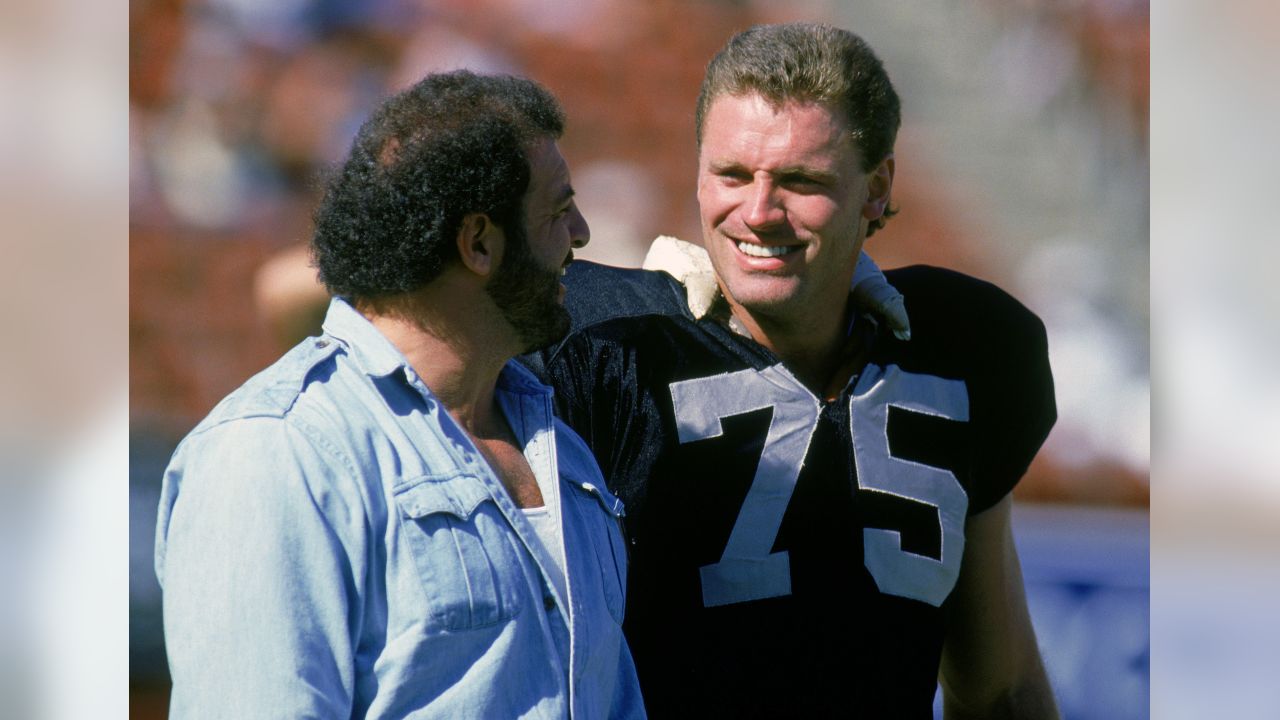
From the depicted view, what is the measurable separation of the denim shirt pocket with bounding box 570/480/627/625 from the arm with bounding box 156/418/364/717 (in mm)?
381

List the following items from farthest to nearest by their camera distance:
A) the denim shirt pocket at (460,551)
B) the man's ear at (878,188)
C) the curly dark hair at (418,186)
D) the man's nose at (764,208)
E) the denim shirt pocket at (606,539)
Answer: the man's ear at (878,188)
the man's nose at (764,208)
the denim shirt pocket at (606,539)
the curly dark hair at (418,186)
the denim shirt pocket at (460,551)

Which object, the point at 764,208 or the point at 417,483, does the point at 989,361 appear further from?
the point at 417,483

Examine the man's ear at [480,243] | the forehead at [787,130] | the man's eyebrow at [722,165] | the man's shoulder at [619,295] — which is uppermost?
the forehead at [787,130]

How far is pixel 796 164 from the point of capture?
202cm

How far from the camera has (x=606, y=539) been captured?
5.37 ft

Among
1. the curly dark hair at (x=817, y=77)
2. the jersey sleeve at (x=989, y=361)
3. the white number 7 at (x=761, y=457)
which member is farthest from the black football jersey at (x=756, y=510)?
the curly dark hair at (x=817, y=77)

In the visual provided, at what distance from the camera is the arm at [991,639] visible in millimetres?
2314

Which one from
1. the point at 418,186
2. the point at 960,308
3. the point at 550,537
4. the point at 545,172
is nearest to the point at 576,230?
the point at 545,172

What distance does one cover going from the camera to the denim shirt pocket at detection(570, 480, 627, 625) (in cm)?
160

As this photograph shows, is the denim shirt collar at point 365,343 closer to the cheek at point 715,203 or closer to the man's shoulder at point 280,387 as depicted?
the man's shoulder at point 280,387

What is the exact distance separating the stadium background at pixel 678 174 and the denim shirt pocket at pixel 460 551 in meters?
1.01

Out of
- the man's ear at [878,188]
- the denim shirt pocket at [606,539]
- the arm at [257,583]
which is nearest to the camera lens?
the arm at [257,583]

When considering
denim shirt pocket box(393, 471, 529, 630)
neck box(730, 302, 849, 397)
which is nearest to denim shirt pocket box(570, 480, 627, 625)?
denim shirt pocket box(393, 471, 529, 630)
